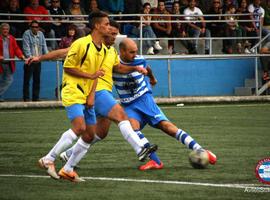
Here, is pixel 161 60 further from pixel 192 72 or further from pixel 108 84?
pixel 108 84

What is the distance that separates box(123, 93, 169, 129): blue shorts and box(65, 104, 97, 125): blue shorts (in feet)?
5.02

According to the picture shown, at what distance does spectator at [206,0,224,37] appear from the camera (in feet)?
95.0

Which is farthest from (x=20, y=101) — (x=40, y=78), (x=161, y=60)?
(x=161, y=60)

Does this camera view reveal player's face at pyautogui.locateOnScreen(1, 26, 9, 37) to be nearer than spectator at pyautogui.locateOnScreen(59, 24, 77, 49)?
Yes

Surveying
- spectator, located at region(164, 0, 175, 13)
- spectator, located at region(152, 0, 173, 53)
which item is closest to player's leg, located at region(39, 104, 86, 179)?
spectator, located at region(152, 0, 173, 53)

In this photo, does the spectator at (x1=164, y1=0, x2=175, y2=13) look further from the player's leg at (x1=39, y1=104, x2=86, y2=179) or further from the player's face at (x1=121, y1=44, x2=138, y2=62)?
the player's leg at (x1=39, y1=104, x2=86, y2=179)

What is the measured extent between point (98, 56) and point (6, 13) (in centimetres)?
1387

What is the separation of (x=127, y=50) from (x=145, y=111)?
0.90 m

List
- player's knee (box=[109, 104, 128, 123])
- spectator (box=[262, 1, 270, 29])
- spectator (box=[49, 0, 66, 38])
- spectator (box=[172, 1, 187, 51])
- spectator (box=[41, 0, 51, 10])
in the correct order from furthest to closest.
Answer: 1. spectator (box=[262, 1, 270, 29])
2. spectator (box=[172, 1, 187, 51])
3. spectator (box=[41, 0, 51, 10])
4. spectator (box=[49, 0, 66, 38])
5. player's knee (box=[109, 104, 128, 123])

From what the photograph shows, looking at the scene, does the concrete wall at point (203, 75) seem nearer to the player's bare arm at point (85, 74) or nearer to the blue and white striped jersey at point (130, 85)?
the blue and white striped jersey at point (130, 85)

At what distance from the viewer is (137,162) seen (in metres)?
13.5

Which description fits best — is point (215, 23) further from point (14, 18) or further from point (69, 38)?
point (14, 18)

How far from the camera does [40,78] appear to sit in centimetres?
2536

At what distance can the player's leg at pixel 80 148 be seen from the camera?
1154 centimetres
